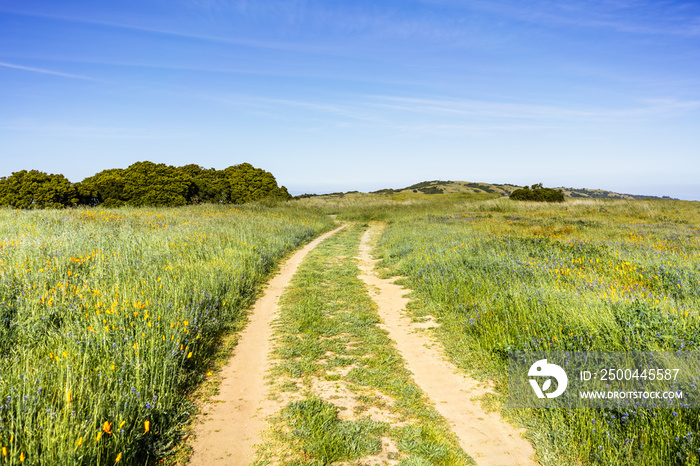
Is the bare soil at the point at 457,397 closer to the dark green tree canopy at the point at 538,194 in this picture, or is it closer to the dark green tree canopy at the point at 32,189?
the dark green tree canopy at the point at 32,189

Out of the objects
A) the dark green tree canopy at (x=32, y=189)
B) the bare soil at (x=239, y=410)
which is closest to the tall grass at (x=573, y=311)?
the bare soil at (x=239, y=410)

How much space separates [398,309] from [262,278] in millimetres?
4620

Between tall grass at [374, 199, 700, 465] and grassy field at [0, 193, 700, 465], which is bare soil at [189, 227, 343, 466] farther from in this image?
tall grass at [374, 199, 700, 465]

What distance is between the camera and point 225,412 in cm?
445

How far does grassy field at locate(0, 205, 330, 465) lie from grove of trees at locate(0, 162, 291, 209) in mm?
27430

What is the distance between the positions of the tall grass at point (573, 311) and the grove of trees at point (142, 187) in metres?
32.7

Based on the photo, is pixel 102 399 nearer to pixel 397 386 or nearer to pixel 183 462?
pixel 183 462

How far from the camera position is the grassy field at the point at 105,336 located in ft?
10.4

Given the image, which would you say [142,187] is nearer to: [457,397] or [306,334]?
[306,334]

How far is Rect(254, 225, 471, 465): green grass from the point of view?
3.74m

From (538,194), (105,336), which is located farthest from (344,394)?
(538,194)

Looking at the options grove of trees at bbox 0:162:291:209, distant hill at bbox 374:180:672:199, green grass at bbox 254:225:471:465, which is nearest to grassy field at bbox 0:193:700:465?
green grass at bbox 254:225:471:465

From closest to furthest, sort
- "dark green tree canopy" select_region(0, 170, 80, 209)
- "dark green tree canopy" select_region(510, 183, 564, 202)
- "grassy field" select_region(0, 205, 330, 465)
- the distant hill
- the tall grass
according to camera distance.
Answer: "grassy field" select_region(0, 205, 330, 465), the tall grass, "dark green tree canopy" select_region(0, 170, 80, 209), "dark green tree canopy" select_region(510, 183, 564, 202), the distant hill

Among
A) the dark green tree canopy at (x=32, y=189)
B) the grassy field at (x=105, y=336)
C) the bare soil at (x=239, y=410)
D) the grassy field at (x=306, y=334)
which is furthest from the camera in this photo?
the dark green tree canopy at (x=32, y=189)
